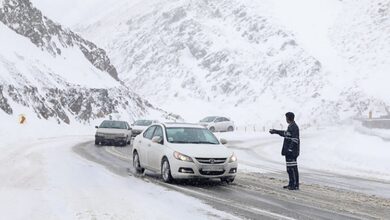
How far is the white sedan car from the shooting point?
1225 centimetres

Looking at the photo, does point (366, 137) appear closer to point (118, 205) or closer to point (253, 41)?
point (118, 205)

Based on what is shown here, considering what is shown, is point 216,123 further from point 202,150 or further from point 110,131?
point 202,150

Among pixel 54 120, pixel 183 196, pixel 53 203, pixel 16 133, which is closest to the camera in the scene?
pixel 53 203

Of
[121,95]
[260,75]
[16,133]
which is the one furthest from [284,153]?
[260,75]

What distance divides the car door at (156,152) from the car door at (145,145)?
0.23 metres

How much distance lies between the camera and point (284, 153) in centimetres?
1234

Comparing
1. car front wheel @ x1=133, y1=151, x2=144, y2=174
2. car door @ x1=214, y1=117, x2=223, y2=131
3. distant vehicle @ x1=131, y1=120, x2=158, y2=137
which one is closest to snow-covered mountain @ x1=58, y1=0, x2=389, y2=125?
car door @ x1=214, y1=117, x2=223, y2=131

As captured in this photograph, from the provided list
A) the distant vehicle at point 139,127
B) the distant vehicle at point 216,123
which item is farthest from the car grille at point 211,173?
the distant vehicle at point 216,123

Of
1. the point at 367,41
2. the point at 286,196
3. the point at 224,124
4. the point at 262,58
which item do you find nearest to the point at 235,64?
the point at 262,58

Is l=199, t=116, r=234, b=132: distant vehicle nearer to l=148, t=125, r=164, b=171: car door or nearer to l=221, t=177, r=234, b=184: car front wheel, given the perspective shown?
l=148, t=125, r=164, b=171: car door

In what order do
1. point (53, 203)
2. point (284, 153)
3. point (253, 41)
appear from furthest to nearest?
point (253, 41)
point (284, 153)
point (53, 203)

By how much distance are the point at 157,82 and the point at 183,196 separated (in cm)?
8293

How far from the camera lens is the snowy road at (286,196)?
9164 millimetres

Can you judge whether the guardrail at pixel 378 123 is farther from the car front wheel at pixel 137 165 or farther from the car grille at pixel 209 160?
the car grille at pixel 209 160
